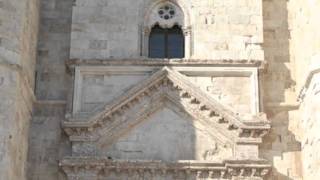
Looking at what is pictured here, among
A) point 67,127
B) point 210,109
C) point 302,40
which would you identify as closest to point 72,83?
point 67,127

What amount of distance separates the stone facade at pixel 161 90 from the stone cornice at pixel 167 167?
14 millimetres

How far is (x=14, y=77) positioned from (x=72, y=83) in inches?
54.6

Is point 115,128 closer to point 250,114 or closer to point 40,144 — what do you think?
point 40,144

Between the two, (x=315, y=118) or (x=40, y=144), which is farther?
(x=40, y=144)

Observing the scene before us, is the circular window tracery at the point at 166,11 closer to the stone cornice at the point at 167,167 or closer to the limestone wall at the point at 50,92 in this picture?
the limestone wall at the point at 50,92

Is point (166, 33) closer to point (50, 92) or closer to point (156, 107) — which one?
point (156, 107)

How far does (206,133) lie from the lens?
541 inches

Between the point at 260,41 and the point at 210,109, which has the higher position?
the point at 260,41

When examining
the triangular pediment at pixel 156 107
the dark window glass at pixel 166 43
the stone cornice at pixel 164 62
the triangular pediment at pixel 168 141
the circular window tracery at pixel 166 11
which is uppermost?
the circular window tracery at pixel 166 11

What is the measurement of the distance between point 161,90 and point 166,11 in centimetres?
142

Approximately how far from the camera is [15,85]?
1288 centimetres

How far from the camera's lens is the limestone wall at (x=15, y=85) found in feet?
41.1

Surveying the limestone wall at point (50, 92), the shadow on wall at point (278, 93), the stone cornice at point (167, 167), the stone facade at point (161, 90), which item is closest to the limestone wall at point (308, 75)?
the stone facade at point (161, 90)

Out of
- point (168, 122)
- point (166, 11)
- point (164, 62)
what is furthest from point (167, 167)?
point (166, 11)
